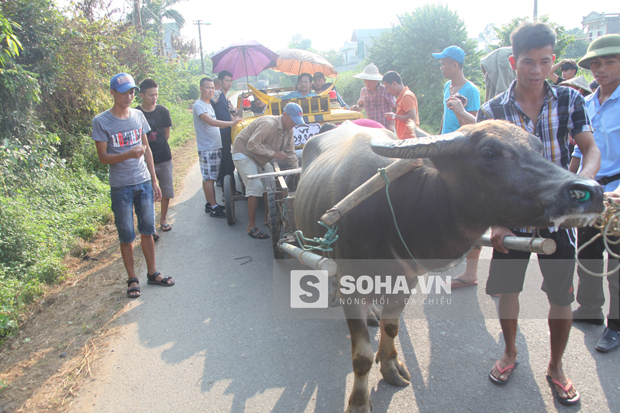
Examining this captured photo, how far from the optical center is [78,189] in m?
6.95

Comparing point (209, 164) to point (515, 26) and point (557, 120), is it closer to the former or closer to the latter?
point (557, 120)

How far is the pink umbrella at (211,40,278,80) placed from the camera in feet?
31.0

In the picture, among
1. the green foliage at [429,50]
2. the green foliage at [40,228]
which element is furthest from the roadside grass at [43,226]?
the green foliage at [429,50]

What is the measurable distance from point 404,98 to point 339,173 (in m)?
3.00

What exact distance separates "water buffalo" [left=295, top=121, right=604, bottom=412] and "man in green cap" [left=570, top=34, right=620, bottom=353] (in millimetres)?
1283

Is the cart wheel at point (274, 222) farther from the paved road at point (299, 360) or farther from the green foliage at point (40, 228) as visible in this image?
the green foliage at point (40, 228)

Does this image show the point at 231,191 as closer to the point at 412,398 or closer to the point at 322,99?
the point at 322,99

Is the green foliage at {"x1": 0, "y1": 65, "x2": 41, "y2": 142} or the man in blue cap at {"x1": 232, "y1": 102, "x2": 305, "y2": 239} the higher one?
the green foliage at {"x1": 0, "y1": 65, "x2": 41, "y2": 142}

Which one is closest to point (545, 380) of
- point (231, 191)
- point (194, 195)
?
point (231, 191)

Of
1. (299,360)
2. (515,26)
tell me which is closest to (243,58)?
(299,360)

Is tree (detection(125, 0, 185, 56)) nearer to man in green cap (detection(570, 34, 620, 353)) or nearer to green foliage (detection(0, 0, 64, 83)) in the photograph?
green foliage (detection(0, 0, 64, 83))

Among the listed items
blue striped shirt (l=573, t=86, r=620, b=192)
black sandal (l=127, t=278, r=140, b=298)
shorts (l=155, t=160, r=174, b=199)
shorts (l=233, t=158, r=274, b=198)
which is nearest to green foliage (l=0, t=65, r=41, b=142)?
shorts (l=155, t=160, r=174, b=199)

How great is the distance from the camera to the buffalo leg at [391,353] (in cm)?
278

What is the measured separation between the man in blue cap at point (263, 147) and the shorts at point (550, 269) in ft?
10.7
